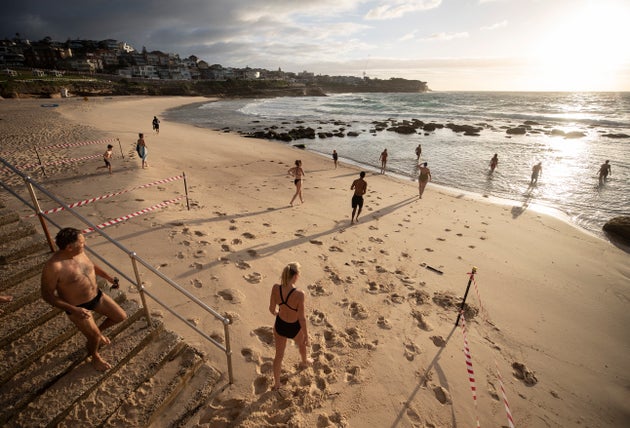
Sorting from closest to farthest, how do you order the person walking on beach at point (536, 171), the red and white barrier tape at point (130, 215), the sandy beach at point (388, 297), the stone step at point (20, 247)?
the stone step at point (20, 247) < the sandy beach at point (388, 297) < the red and white barrier tape at point (130, 215) < the person walking on beach at point (536, 171)

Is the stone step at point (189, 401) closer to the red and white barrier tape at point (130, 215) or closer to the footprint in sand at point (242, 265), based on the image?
the footprint in sand at point (242, 265)

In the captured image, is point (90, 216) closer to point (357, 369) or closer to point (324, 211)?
point (324, 211)

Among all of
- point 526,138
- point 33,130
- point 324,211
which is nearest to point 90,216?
point 324,211

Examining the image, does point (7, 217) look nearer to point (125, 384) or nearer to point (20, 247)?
point (20, 247)

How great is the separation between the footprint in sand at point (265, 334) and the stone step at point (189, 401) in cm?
96

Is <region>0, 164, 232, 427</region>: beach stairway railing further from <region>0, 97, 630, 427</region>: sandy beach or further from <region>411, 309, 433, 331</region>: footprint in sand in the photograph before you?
<region>411, 309, 433, 331</region>: footprint in sand

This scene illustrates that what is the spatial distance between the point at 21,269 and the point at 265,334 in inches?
145

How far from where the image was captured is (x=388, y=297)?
622cm

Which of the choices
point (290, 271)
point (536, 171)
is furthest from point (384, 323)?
point (536, 171)

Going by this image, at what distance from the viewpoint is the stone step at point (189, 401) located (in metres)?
3.33

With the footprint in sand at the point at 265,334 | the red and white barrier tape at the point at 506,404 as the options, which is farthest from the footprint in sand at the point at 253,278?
the red and white barrier tape at the point at 506,404

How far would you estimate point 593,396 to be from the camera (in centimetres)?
457

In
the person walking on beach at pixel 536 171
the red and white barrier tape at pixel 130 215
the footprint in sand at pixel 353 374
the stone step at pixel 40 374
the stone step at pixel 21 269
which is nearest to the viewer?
the stone step at pixel 40 374

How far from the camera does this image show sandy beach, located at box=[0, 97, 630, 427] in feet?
13.6
